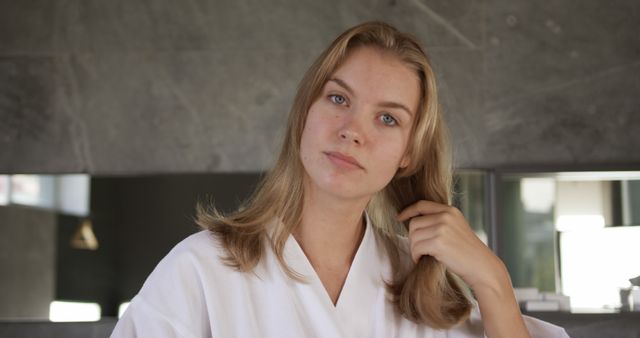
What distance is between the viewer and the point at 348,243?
5.10 ft

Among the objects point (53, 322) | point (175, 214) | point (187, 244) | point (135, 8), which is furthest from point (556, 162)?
point (187, 244)

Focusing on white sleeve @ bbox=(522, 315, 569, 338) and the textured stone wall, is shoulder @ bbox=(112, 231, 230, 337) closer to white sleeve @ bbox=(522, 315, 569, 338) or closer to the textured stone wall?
white sleeve @ bbox=(522, 315, 569, 338)

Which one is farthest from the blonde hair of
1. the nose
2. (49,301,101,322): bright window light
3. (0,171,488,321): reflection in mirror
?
(49,301,101,322): bright window light

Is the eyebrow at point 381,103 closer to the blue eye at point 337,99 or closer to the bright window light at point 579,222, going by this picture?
the blue eye at point 337,99

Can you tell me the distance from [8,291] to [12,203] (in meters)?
0.38

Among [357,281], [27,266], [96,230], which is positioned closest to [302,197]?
[357,281]

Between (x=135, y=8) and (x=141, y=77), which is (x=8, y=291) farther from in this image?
(x=135, y=8)

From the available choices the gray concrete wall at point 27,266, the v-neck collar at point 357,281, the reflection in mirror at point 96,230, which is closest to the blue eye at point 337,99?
the v-neck collar at point 357,281

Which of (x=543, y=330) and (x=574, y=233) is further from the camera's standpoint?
(x=574, y=233)

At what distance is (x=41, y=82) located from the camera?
3623mm

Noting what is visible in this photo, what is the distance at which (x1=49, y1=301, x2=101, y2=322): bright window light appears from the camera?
3.52m

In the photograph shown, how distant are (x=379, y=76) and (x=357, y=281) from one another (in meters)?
0.38

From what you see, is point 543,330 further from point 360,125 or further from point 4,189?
point 4,189

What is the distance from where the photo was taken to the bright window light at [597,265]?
3.46 meters
